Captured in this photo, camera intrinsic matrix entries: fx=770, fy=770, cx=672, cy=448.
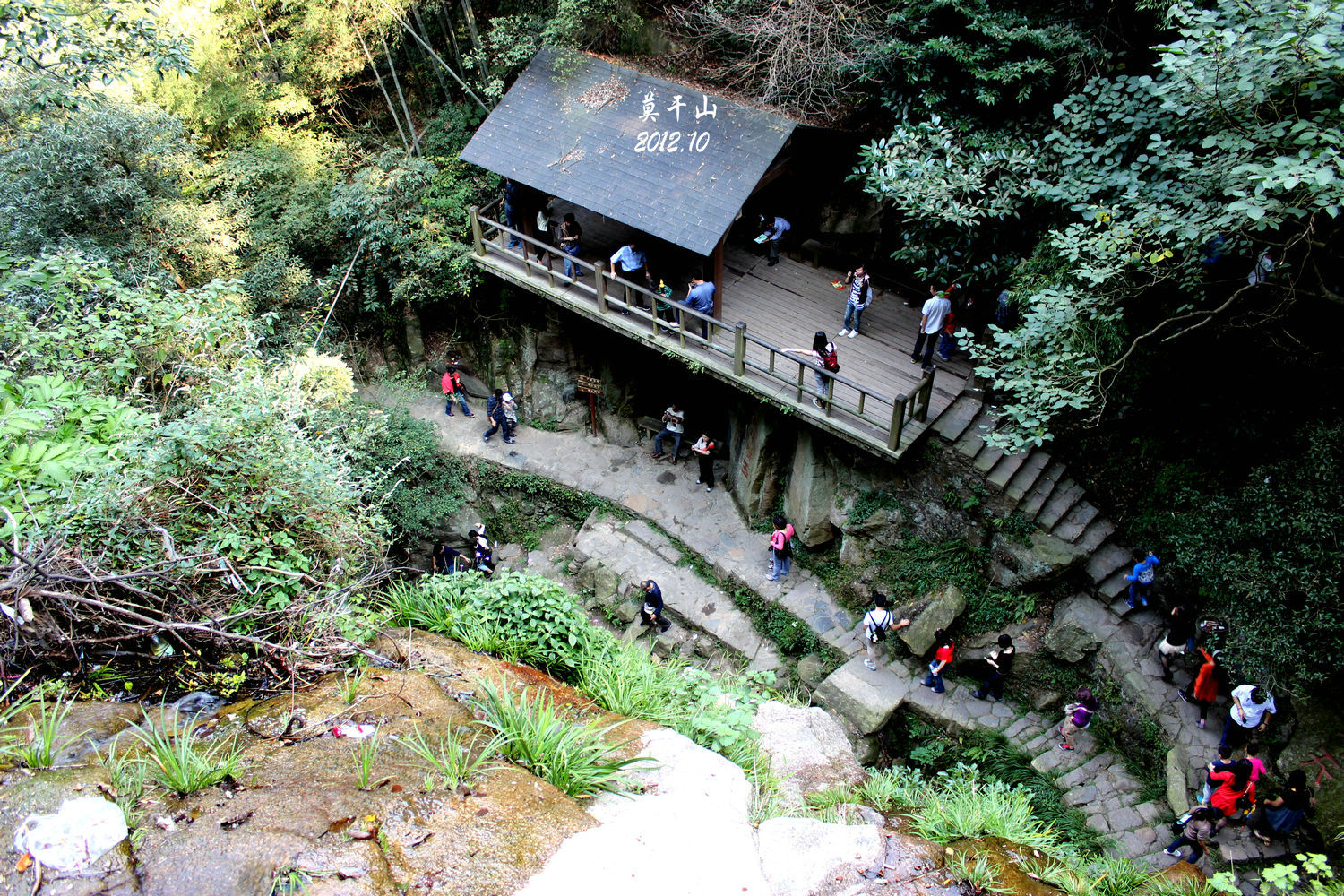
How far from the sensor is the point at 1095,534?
10867 mm

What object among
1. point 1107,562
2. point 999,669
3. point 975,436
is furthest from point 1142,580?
point 975,436

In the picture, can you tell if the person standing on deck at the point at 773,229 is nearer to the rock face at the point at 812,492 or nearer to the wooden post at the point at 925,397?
the rock face at the point at 812,492

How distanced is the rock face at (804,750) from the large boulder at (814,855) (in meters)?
0.70

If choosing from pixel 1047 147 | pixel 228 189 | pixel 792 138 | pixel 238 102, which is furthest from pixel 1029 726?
pixel 238 102

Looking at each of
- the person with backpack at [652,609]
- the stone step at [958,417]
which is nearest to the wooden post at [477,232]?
the person with backpack at [652,609]

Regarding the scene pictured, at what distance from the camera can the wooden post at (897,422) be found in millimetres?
10195

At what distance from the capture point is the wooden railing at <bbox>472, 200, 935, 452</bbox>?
10836 mm

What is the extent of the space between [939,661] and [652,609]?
4235mm

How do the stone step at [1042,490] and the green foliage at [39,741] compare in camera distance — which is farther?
the stone step at [1042,490]

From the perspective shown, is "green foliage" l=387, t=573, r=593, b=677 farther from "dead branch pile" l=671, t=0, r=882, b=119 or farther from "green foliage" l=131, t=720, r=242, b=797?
"dead branch pile" l=671, t=0, r=882, b=119

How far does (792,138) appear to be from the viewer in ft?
40.9

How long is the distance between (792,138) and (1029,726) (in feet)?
31.0

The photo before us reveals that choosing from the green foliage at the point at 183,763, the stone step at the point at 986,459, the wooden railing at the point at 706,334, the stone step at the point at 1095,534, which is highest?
the green foliage at the point at 183,763

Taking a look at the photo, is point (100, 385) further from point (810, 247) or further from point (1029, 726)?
point (1029, 726)
